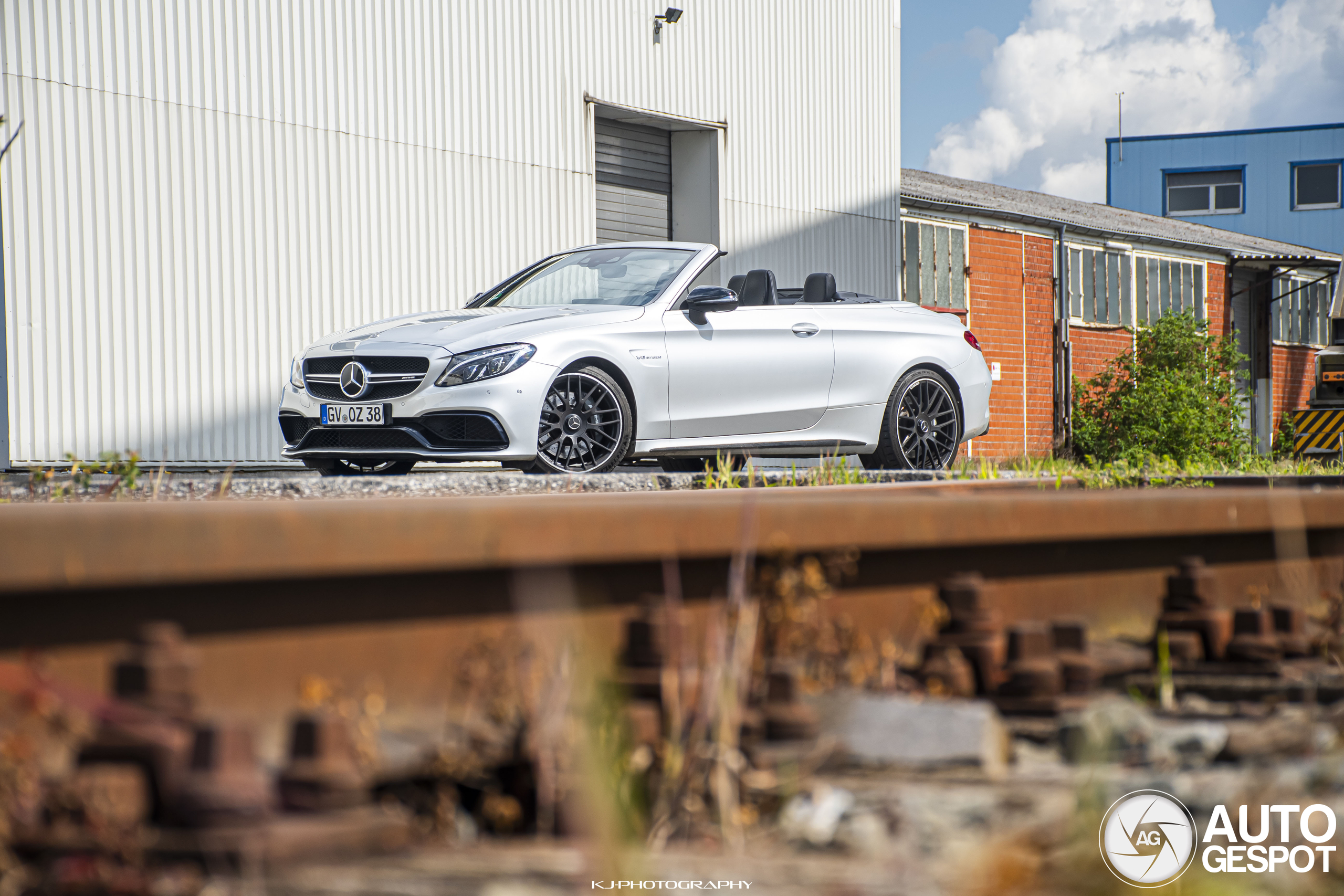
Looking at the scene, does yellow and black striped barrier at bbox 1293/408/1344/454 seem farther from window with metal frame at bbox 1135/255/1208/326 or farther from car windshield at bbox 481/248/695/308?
car windshield at bbox 481/248/695/308

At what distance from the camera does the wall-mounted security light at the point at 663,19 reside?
16594 millimetres

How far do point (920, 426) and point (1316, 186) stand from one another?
41056 millimetres

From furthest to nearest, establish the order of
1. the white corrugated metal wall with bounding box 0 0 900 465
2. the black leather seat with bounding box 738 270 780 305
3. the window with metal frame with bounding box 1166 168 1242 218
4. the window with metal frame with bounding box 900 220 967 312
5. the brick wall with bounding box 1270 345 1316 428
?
the window with metal frame with bounding box 1166 168 1242 218
the brick wall with bounding box 1270 345 1316 428
the window with metal frame with bounding box 900 220 967 312
the white corrugated metal wall with bounding box 0 0 900 465
the black leather seat with bounding box 738 270 780 305

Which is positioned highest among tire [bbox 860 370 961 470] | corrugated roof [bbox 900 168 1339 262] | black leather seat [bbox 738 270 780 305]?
corrugated roof [bbox 900 168 1339 262]

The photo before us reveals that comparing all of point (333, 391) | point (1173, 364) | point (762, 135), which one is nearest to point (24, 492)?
point (333, 391)

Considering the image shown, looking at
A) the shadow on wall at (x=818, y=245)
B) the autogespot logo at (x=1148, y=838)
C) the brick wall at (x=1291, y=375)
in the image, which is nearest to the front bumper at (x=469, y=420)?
the autogespot logo at (x=1148, y=838)

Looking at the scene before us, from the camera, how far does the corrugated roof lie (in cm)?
2250

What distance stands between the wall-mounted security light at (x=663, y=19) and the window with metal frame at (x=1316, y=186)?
34897 mm

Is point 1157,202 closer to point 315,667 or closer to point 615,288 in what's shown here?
point 615,288

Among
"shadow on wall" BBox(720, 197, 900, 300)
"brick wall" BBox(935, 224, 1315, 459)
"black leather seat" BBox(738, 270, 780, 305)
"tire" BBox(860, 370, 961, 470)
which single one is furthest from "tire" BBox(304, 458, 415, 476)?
"brick wall" BBox(935, 224, 1315, 459)

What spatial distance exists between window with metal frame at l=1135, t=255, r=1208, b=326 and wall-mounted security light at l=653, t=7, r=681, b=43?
41.1 ft

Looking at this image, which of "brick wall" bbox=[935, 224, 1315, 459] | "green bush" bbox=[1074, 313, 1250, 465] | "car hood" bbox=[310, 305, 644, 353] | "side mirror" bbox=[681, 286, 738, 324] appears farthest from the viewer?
"brick wall" bbox=[935, 224, 1315, 459]

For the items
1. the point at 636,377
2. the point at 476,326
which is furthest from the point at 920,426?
Answer: the point at 476,326

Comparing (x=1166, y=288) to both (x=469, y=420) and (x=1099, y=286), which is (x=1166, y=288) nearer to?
(x=1099, y=286)
